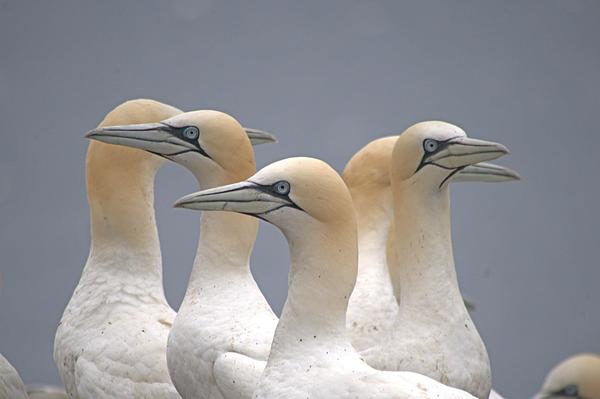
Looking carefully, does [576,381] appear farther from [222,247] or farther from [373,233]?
[222,247]

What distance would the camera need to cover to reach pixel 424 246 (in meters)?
7.98

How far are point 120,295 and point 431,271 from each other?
1.63 meters

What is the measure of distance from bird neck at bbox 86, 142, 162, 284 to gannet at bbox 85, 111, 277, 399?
69cm

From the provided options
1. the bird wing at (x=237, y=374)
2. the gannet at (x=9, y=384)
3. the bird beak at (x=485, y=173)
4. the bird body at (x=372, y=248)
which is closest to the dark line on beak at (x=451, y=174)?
the bird beak at (x=485, y=173)

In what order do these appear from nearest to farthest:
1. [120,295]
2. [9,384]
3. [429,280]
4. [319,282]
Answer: [319,282] < [429,280] < [9,384] < [120,295]

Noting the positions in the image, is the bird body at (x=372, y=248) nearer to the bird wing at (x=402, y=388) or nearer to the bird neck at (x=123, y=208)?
the bird neck at (x=123, y=208)

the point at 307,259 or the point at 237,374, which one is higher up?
the point at 307,259

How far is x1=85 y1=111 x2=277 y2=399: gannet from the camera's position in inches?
293

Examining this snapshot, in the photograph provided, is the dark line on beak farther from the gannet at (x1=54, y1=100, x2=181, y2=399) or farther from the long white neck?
the gannet at (x1=54, y1=100, x2=181, y2=399)

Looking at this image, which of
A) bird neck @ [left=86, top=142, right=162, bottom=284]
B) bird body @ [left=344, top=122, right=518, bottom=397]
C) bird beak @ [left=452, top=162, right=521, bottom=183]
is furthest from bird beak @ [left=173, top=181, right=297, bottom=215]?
bird neck @ [left=86, top=142, right=162, bottom=284]

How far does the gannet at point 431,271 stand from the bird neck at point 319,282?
802 mm

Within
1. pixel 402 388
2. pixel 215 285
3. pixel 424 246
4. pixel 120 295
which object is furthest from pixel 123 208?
pixel 402 388

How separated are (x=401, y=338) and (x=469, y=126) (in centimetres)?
829

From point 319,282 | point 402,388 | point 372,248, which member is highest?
point 319,282
